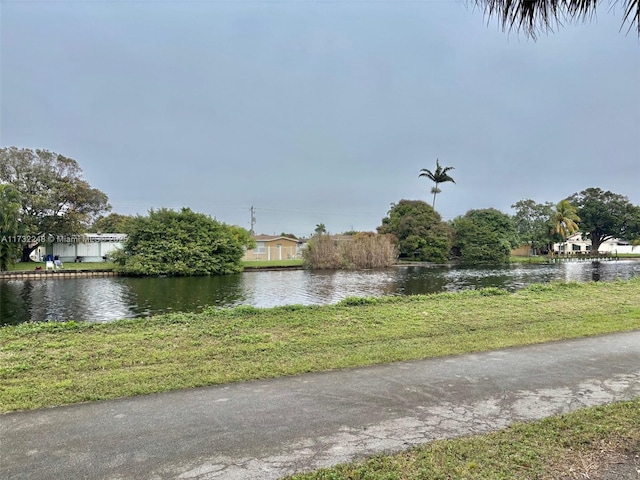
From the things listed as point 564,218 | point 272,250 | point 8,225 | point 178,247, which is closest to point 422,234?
point 272,250

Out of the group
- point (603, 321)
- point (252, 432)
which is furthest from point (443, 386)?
point (603, 321)

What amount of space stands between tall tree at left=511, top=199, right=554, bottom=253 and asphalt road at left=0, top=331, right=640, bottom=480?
6930cm

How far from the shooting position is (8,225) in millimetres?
29562

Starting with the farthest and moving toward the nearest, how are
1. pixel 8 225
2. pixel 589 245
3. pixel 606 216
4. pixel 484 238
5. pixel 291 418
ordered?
pixel 589 245 → pixel 606 216 → pixel 484 238 → pixel 8 225 → pixel 291 418

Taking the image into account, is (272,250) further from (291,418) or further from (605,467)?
(605,467)

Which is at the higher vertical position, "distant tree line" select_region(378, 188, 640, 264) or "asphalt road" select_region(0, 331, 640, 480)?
"distant tree line" select_region(378, 188, 640, 264)

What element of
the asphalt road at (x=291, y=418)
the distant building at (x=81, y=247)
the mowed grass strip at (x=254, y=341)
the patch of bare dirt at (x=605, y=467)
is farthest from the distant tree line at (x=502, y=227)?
the patch of bare dirt at (x=605, y=467)

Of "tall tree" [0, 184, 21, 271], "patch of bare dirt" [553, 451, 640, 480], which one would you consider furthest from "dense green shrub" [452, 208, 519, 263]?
"patch of bare dirt" [553, 451, 640, 480]

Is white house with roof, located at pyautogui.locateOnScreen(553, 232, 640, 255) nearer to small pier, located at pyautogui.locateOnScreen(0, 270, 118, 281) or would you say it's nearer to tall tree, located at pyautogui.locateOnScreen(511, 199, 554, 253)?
tall tree, located at pyautogui.locateOnScreen(511, 199, 554, 253)

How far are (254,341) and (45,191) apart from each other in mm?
40798

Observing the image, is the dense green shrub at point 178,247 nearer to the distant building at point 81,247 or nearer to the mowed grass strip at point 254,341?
the distant building at point 81,247

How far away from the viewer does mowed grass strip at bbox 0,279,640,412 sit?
4707 millimetres

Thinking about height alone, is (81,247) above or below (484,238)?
above

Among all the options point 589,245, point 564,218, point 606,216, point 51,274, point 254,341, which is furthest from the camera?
point 589,245
